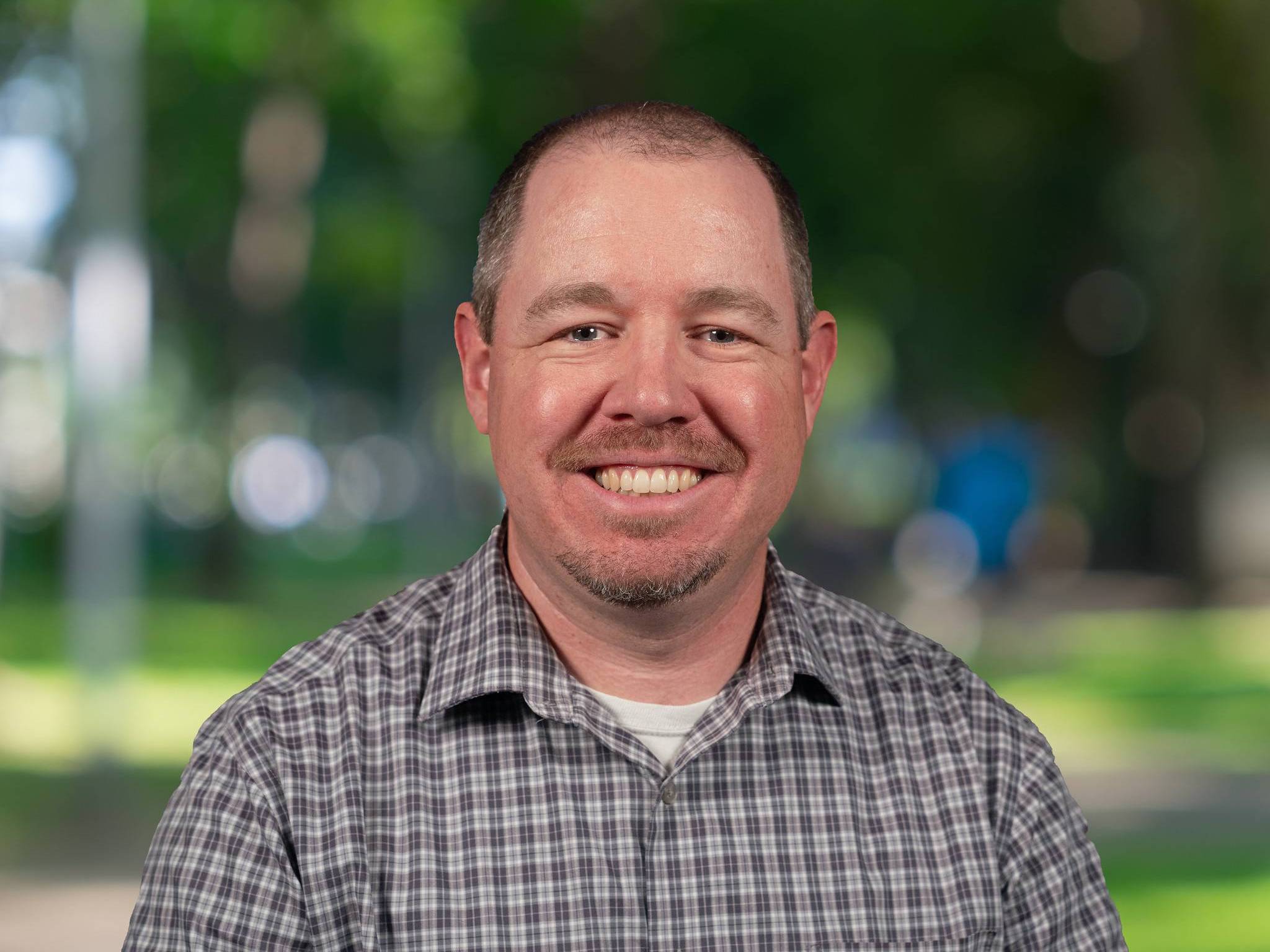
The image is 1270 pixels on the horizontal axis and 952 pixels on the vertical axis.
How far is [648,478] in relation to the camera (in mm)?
2961

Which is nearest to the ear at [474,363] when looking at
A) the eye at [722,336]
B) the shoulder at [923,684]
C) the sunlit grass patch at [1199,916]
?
the eye at [722,336]

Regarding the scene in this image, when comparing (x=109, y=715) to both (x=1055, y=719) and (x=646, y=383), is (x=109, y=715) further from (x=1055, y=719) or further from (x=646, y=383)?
(x=646, y=383)

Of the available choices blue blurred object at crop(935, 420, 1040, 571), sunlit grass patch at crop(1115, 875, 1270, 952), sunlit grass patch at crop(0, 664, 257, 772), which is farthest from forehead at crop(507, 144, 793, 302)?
blue blurred object at crop(935, 420, 1040, 571)

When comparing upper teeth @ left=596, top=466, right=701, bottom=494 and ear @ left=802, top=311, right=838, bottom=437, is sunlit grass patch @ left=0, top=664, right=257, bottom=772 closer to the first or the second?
ear @ left=802, top=311, right=838, bottom=437

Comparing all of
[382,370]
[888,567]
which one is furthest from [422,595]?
[382,370]

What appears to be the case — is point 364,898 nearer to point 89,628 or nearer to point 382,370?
point 89,628

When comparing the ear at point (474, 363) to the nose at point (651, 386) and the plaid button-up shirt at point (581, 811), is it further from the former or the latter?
the nose at point (651, 386)

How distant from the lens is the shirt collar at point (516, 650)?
3010 millimetres

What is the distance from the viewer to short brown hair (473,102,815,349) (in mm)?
3068

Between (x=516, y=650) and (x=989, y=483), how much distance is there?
19945 mm

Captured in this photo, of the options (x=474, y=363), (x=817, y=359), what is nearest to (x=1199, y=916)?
(x=817, y=359)

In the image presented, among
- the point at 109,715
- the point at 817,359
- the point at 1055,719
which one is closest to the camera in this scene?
the point at 817,359

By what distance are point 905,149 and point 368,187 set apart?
1253cm

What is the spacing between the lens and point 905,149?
96.2 feet
